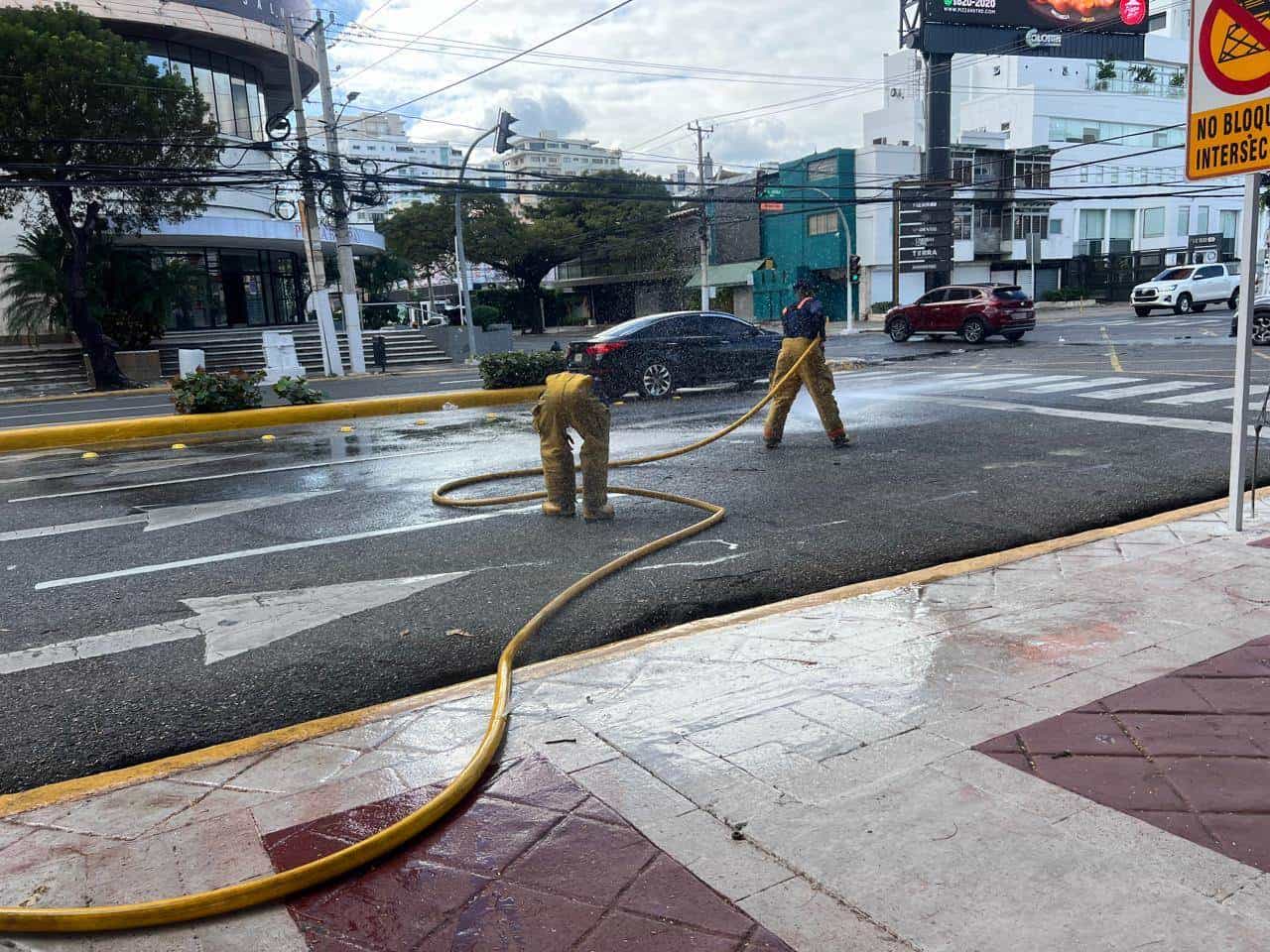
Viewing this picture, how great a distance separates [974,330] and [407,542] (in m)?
23.7

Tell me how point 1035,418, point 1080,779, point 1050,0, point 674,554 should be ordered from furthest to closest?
point 1050,0, point 1035,418, point 674,554, point 1080,779

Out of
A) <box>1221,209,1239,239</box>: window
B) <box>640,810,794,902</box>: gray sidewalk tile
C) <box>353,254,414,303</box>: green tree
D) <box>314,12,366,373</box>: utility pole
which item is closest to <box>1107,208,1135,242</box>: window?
<box>1221,209,1239,239</box>: window

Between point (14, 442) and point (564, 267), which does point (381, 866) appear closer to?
point (14, 442)

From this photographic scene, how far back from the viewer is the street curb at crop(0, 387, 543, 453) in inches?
534

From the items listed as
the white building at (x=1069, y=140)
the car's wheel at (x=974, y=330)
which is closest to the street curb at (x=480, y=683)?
the car's wheel at (x=974, y=330)

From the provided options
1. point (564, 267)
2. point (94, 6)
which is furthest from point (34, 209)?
point (564, 267)

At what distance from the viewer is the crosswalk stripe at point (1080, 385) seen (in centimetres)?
1432

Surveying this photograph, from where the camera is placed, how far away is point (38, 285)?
28484mm

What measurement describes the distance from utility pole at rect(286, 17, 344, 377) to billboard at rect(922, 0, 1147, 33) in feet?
112

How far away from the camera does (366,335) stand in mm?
34031

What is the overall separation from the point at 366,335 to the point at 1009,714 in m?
32.9

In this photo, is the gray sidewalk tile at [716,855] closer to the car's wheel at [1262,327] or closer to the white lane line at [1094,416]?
the white lane line at [1094,416]

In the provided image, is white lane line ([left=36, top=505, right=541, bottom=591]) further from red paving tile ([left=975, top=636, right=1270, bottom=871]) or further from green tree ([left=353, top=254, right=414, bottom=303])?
green tree ([left=353, top=254, right=414, bottom=303])

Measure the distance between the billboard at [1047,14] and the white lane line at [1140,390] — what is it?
39.9 metres
